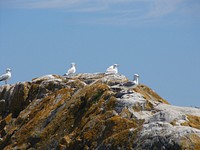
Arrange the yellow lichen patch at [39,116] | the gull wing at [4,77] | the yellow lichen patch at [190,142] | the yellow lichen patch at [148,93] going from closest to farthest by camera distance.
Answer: the yellow lichen patch at [190,142], the yellow lichen patch at [39,116], the yellow lichen patch at [148,93], the gull wing at [4,77]

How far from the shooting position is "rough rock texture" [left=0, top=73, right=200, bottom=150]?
2364 centimetres

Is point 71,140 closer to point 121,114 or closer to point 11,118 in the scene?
point 121,114

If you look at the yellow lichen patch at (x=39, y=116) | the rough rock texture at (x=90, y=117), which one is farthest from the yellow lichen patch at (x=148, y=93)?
the yellow lichen patch at (x=39, y=116)

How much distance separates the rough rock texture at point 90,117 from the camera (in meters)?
23.6

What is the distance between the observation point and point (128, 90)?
28766 millimetres

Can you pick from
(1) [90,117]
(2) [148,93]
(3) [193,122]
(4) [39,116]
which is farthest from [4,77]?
(3) [193,122]

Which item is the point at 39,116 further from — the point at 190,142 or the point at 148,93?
the point at 190,142

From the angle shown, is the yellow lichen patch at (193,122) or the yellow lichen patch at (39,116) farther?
the yellow lichen patch at (39,116)

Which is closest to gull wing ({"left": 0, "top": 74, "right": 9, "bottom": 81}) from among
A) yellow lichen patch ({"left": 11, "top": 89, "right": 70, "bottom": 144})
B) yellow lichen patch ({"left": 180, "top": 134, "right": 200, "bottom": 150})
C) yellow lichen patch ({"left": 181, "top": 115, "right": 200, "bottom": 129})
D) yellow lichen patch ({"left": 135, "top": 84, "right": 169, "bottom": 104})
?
yellow lichen patch ({"left": 11, "top": 89, "right": 70, "bottom": 144})

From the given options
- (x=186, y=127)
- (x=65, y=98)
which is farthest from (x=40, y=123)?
(x=186, y=127)

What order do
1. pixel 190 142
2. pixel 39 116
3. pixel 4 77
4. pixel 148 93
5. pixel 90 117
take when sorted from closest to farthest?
pixel 190 142 → pixel 90 117 → pixel 39 116 → pixel 148 93 → pixel 4 77

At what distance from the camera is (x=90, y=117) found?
2788 centimetres

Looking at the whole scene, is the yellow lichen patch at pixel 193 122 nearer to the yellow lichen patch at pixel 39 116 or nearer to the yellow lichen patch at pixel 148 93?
the yellow lichen patch at pixel 148 93

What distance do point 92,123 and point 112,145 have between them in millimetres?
2736
